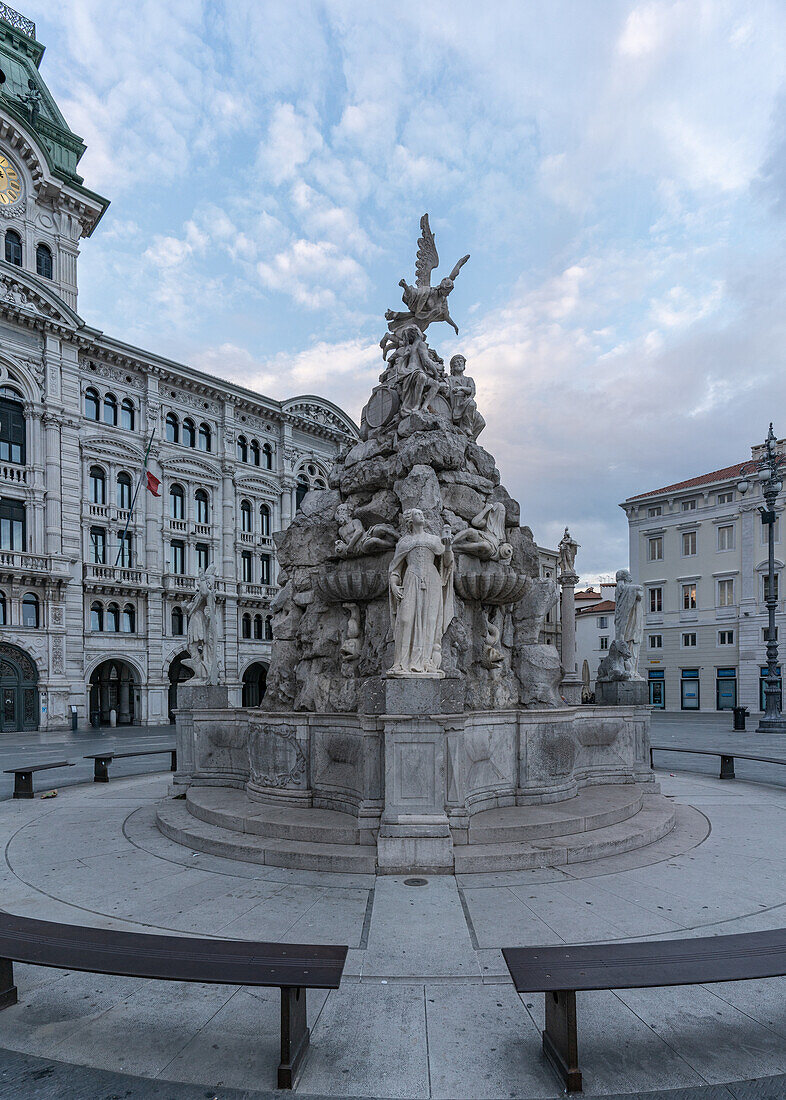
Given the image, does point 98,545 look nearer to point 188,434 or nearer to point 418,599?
point 188,434

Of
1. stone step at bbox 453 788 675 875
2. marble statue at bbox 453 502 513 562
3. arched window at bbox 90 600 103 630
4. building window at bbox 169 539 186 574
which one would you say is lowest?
stone step at bbox 453 788 675 875

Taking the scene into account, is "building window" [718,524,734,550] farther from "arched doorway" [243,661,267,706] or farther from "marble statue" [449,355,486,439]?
"marble statue" [449,355,486,439]

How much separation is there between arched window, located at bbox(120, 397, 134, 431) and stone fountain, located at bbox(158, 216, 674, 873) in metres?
27.3

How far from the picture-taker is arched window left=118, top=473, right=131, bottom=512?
35531mm

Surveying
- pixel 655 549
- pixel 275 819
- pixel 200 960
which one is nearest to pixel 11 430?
pixel 275 819

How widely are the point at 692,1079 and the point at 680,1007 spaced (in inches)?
29.7

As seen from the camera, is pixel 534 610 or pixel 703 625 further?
pixel 703 625

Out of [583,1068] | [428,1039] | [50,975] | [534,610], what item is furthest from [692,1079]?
[534,610]

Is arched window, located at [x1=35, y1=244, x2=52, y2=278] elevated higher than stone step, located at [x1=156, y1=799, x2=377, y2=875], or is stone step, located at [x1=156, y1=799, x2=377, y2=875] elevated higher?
arched window, located at [x1=35, y1=244, x2=52, y2=278]

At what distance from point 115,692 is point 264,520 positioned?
13173mm

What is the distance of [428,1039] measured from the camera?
4.03 metres

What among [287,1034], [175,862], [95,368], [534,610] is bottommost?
[175,862]

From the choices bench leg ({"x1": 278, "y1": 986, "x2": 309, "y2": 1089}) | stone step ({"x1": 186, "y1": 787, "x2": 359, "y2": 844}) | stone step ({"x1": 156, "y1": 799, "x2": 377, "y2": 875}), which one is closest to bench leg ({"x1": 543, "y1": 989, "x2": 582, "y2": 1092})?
bench leg ({"x1": 278, "y1": 986, "x2": 309, "y2": 1089})

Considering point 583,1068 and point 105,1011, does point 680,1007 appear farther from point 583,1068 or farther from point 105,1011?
point 105,1011
